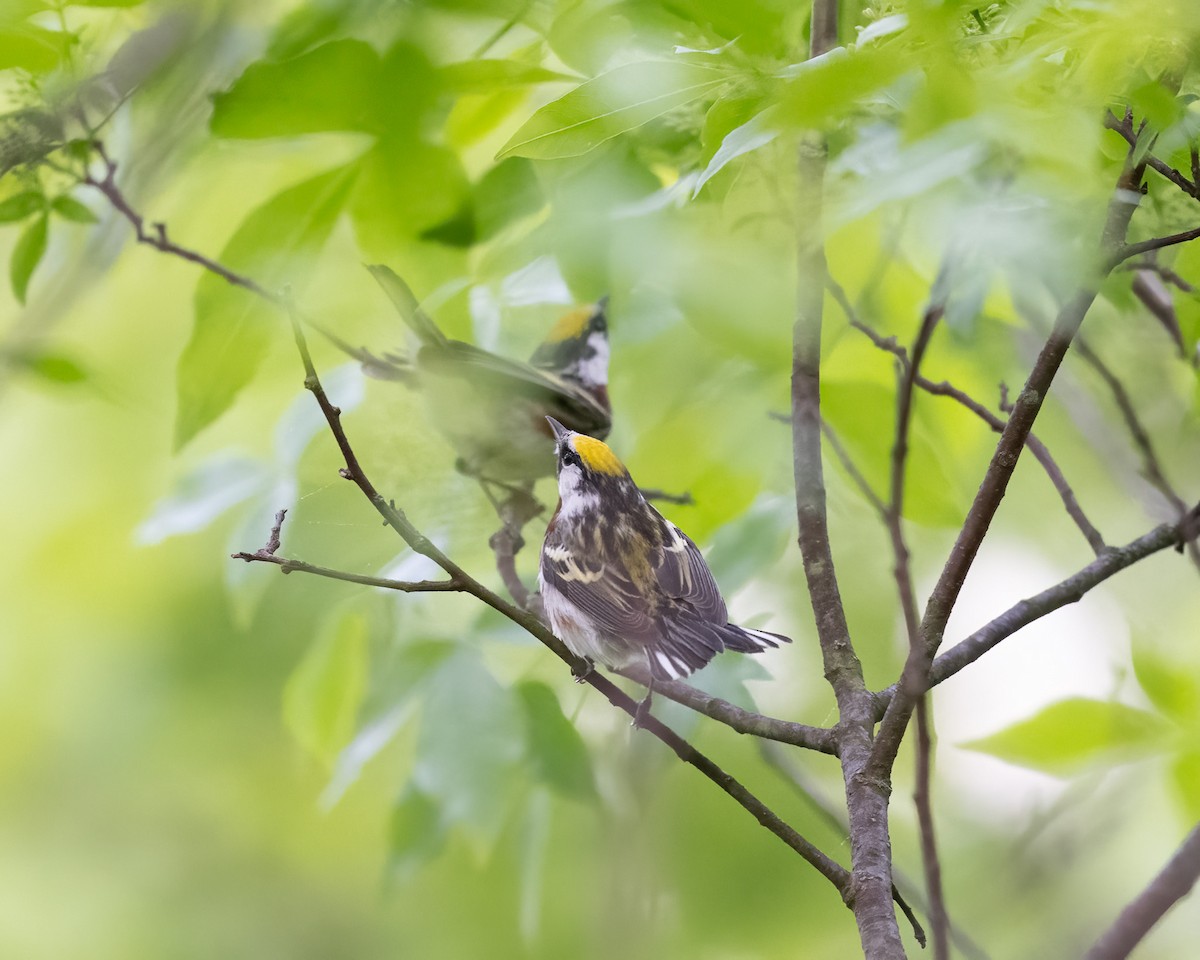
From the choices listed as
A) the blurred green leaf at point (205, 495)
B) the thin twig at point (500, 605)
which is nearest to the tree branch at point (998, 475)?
the thin twig at point (500, 605)

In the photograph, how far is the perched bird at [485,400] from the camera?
5.52 ft

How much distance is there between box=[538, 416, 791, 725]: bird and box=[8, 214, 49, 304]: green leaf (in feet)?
2.75

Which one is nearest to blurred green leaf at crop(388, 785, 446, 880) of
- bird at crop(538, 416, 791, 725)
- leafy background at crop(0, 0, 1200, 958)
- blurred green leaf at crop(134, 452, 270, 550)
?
leafy background at crop(0, 0, 1200, 958)

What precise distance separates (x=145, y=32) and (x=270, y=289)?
337 mm

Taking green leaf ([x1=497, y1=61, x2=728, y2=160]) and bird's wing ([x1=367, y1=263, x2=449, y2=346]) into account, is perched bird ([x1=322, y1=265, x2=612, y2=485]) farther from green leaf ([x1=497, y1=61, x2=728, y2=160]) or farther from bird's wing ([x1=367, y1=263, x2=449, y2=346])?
green leaf ([x1=497, y1=61, x2=728, y2=160])

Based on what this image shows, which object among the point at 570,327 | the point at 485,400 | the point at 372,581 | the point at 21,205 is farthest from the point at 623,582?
the point at 570,327

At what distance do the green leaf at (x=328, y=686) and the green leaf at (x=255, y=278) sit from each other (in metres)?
0.44

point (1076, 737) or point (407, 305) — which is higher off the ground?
point (407, 305)

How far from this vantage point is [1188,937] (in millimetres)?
1680

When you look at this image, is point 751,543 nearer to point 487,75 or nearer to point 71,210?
point 487,75

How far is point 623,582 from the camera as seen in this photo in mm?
1715

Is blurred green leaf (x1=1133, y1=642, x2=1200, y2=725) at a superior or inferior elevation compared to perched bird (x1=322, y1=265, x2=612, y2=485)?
inferior

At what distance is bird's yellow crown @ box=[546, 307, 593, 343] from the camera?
2619 mm

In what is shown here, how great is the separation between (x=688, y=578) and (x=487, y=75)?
728 mm
